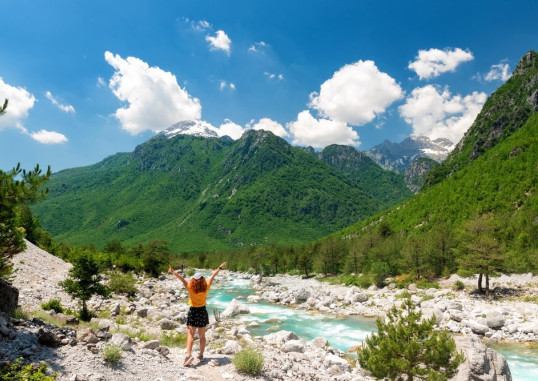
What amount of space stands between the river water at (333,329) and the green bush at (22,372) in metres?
20.6

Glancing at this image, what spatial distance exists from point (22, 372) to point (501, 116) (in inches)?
6159

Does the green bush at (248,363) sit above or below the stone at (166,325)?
above

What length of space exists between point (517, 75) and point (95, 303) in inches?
7240

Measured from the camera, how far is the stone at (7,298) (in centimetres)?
1213

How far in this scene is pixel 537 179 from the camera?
2363 inches

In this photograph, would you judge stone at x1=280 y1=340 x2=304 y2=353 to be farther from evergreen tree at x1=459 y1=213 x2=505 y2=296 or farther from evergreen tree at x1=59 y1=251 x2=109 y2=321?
evergreen tree at x1=459 y1=213 x2=505 y2=296

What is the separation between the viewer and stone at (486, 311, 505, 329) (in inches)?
1020

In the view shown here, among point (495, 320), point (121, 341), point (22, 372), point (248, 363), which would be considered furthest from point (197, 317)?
point (495, 320)

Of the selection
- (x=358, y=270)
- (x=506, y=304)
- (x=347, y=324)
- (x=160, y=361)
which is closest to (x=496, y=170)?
(x=358, y=270)

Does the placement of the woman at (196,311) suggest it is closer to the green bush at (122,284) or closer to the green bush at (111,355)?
the green bush at (111,355)

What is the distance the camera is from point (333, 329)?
30391 mm

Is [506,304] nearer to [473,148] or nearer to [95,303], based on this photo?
[95,303]

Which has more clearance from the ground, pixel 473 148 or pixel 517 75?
pixel 517 75

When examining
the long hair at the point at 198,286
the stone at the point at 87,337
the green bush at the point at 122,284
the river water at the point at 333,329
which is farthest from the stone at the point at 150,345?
the green bush at the point at 122,284
